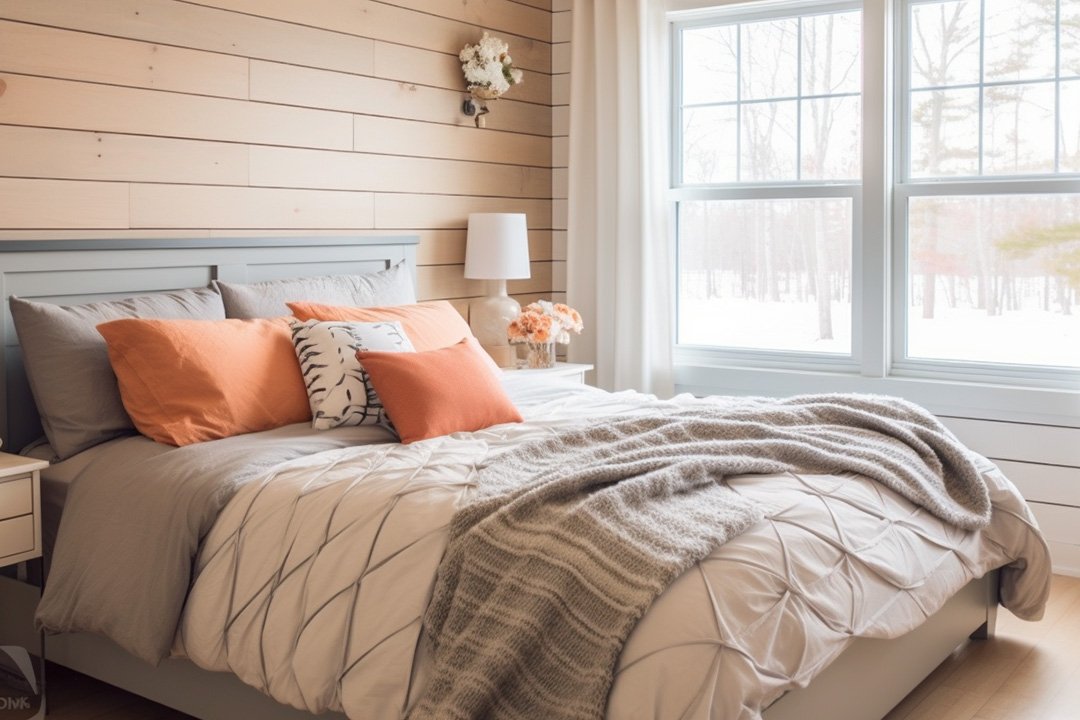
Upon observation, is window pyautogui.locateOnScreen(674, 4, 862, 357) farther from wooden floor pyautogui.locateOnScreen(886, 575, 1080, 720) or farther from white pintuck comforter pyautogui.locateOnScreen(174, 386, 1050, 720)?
white pintuck comforter pyautogui.locateOnScreen(174, 386, 1050, 720)

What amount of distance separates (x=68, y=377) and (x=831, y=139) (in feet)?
9.77

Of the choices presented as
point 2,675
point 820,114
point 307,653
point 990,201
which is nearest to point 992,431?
point 990,201

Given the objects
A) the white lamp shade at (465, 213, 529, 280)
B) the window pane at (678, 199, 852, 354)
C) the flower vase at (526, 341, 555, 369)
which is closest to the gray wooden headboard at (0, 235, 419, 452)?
the white lamp shade at (465, 213, 529, 280)

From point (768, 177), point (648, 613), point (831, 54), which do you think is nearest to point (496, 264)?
point (768, 177)

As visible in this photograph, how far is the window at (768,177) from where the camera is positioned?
447cm

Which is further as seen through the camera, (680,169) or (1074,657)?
(680,169)

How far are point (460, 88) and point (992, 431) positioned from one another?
239 cm

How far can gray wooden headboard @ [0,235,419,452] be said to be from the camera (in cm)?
296

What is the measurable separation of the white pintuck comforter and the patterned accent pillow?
263 millimetres

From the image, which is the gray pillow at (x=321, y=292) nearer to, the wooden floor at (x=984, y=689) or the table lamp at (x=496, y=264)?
the table lamp at (x=496, y=264)

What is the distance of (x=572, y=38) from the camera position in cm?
487

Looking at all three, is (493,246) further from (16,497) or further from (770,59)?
(16,497)

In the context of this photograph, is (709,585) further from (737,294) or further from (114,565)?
(737,294)

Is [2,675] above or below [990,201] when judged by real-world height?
below
